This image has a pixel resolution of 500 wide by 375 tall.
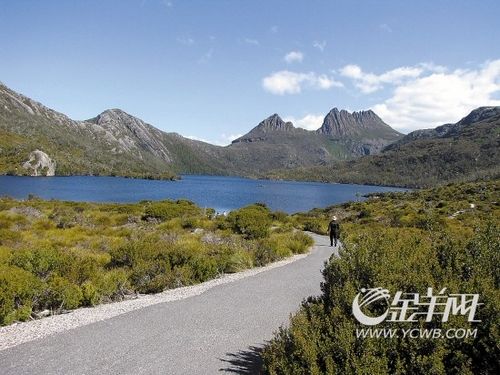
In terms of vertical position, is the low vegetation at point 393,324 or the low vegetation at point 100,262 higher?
the low vegetation at point 393,324

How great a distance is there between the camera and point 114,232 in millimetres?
22250

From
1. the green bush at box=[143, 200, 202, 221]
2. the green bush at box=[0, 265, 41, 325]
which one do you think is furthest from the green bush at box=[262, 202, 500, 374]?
the green bush at box=[143, 200, 202, 221]

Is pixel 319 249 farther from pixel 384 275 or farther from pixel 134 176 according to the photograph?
pixel 134 176

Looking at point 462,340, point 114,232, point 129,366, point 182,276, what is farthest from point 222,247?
point 462,340

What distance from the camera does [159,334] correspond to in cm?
748

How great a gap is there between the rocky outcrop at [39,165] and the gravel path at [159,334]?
167 meters

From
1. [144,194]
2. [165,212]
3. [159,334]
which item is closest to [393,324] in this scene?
[159,334]

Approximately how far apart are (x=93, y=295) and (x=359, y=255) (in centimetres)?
668

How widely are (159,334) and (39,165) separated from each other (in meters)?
176

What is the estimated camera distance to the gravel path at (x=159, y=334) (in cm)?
615

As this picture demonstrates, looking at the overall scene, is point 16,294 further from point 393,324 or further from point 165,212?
point 165,212
